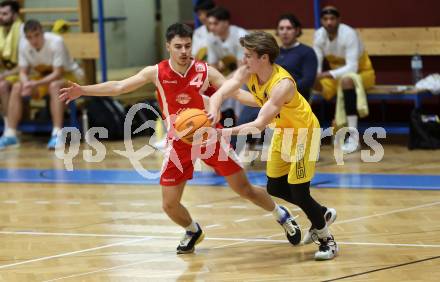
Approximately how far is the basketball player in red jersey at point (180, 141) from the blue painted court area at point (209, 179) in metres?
2.58

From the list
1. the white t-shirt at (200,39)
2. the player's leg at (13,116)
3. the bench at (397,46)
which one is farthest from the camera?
the player's leg at (13,116)

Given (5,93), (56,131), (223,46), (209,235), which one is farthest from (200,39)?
(209,235)

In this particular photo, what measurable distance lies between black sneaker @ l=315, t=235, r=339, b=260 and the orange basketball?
1.14m

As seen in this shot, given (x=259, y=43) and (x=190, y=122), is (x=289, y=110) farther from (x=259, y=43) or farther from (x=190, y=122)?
(x=190, y=122)

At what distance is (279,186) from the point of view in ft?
23.9

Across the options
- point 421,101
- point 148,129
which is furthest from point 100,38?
point 421,101

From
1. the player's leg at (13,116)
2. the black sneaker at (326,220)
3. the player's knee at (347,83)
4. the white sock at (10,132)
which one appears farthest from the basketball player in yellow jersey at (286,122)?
the white sock at (10,132)

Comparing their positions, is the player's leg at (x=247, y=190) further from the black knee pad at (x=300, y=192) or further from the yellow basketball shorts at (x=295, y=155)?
the black knee pad at (x=300, y=192)

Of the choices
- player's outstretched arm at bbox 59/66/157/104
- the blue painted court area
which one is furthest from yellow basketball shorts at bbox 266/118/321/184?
the blue painted court area

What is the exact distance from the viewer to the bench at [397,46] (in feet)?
39.9

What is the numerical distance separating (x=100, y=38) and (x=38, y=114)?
1.47 m

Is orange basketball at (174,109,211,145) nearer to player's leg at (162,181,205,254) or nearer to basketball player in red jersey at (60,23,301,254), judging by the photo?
basketball player in red jersey at (60,23,301,254)

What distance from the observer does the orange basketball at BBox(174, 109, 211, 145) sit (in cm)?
679

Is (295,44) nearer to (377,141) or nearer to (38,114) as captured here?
(377,141)
